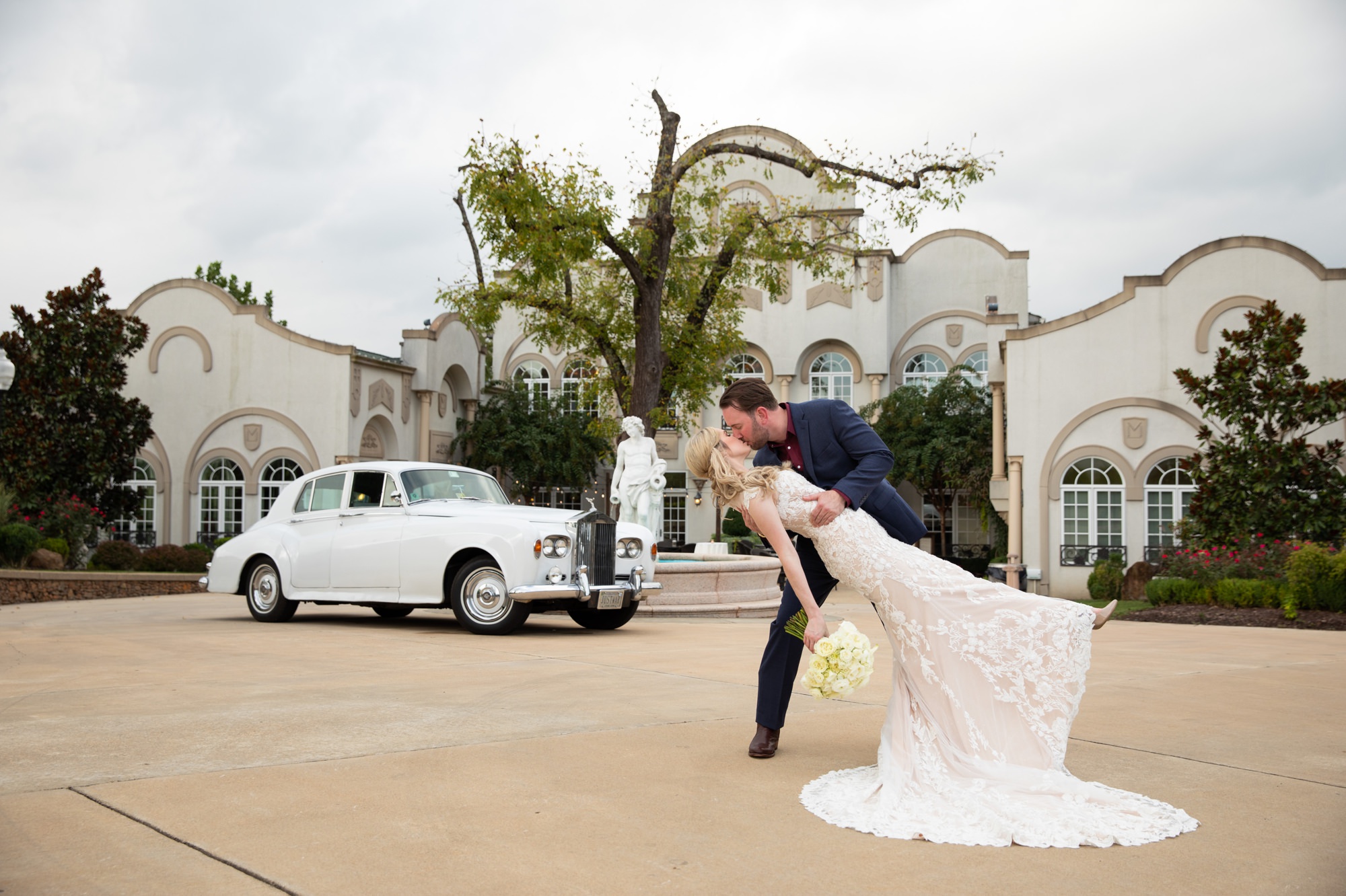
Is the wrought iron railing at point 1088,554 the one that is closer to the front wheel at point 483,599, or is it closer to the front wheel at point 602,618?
the front wheel at point 602,618

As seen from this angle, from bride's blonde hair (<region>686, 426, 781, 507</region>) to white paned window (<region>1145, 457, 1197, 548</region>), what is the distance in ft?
72.8

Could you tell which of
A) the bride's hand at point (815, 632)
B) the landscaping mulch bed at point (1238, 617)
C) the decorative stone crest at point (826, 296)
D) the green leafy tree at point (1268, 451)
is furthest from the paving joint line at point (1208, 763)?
the decorative stone crest at point (826, 296)

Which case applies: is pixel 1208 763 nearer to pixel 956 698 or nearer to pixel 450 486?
pixel 956 698

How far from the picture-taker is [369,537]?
1112 centimetres

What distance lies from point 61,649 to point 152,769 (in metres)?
5.54

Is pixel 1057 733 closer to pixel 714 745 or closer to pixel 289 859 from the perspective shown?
pixel 714 745

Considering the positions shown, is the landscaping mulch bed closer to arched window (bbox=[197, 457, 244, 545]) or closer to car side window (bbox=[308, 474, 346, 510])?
car side window (bbox=[308, 474, 346, 510])

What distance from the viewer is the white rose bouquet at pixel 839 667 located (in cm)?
420

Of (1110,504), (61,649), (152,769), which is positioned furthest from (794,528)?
(1110,504)

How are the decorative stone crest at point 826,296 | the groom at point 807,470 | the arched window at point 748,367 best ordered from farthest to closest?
the arched window at point 748,367
the decorative stone crest at point 826,296
the groom at point 807,470

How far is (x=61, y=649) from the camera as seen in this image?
8.83 m

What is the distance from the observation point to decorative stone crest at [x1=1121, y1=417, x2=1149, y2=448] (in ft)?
79.5

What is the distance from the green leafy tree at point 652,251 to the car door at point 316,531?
6474 millimetres

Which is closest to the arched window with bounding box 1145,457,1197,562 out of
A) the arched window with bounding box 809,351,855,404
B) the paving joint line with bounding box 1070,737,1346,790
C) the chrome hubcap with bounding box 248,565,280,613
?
the arched window with bounding box 809,351,855,404
